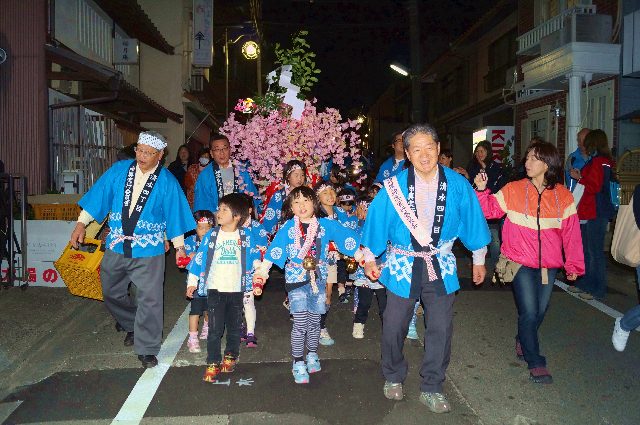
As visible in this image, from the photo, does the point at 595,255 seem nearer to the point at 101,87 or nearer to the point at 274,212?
the point at 274,212

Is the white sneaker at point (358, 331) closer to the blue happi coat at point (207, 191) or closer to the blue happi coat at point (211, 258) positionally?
the blue happi coat at point (211, 258)

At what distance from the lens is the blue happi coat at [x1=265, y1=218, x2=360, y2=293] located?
200 inches

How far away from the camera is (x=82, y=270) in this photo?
6332 mm

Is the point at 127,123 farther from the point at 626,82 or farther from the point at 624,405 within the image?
the point at 624,405

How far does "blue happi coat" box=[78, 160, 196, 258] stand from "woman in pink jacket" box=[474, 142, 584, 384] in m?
2.62

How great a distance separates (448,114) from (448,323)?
30.5 metres

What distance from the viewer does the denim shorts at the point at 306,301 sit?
16.6ft

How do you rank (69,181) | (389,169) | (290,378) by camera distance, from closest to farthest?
(290,378) < (389,169) < (69,181)

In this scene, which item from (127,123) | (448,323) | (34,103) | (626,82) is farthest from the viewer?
(127,123)

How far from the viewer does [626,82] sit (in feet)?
44.3

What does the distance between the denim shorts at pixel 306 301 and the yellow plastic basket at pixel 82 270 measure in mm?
2391

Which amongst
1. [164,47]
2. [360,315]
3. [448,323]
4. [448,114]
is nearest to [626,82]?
[360,315]

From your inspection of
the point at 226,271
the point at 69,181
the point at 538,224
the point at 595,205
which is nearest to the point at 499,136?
the point at 595,205

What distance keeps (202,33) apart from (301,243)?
18.2m
